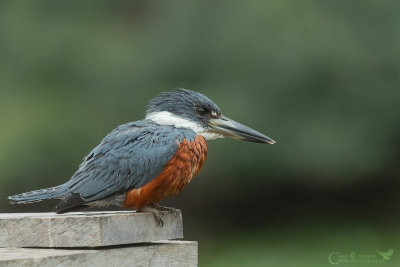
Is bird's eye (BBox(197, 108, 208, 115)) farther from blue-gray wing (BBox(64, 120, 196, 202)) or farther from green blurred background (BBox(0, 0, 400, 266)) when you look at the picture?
green blurred background (BBox(0, 0, 400, 266))

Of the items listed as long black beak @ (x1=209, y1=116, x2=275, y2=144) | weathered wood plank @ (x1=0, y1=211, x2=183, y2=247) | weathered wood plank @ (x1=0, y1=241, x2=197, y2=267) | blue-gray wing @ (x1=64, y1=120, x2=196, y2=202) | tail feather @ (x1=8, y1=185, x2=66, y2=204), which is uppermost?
long black beak @ (x1=209, y1=116, x2=275, y2=144)

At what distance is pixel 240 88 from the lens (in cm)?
1029

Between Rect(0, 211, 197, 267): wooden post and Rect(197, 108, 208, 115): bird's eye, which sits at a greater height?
Rect(197, 108, 208, 115): bird's eye

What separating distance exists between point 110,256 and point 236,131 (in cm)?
184

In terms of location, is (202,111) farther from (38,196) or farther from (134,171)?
(38,196)

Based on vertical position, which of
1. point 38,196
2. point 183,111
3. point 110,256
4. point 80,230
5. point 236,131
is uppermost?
point 183,111

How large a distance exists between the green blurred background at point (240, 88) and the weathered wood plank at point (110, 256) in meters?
5.79

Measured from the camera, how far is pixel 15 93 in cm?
1075

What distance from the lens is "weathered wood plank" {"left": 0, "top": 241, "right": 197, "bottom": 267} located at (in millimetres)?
3383

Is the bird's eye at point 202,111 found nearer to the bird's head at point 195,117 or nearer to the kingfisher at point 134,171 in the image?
the bird's head at point 195,117

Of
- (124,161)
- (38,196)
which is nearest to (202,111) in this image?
(124,161)

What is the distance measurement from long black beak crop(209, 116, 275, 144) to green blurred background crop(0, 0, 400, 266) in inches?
175

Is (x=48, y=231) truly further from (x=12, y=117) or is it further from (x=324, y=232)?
(x=324, y=232)

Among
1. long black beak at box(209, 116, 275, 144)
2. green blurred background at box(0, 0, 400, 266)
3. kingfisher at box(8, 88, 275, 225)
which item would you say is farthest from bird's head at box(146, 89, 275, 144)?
green blurred background at box(0, 0, 400, 266)
